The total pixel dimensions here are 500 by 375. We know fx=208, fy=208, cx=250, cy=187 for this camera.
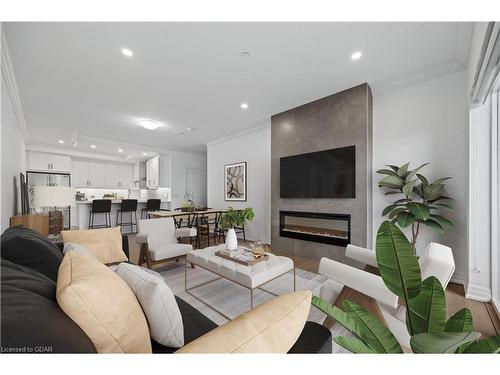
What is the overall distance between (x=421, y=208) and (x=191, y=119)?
3.91 m

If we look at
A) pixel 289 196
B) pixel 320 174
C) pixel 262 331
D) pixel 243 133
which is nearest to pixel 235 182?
pixel 243 133

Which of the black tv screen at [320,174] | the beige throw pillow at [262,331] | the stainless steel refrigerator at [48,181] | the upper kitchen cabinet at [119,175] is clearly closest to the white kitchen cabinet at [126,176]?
the upper kitchen cabinet at [119,175]

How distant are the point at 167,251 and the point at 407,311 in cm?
254

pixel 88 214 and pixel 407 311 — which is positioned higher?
pixel 407 311

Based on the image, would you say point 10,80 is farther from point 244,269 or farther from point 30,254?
point 244,269

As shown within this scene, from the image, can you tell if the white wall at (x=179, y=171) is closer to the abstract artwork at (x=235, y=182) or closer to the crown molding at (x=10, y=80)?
the abstract artwork at (x=235, y=182)

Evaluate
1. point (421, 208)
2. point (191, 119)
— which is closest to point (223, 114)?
point (191, 119)

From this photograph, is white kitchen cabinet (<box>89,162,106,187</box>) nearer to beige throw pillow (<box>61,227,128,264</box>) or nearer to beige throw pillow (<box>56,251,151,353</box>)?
beige throw pillow (<box>61,227,128,264</box>)

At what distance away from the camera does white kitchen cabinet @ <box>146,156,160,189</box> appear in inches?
264

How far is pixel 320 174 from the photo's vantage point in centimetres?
329

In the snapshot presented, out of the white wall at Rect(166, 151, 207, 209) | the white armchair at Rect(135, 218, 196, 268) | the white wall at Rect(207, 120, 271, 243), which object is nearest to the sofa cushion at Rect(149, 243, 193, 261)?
the white armchair at Rect(135, 218, 196, 268)

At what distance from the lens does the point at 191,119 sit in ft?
13.7

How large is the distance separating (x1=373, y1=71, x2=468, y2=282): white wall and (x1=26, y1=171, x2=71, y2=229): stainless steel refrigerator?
7989mm

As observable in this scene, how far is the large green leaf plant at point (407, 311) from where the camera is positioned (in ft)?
1.79
